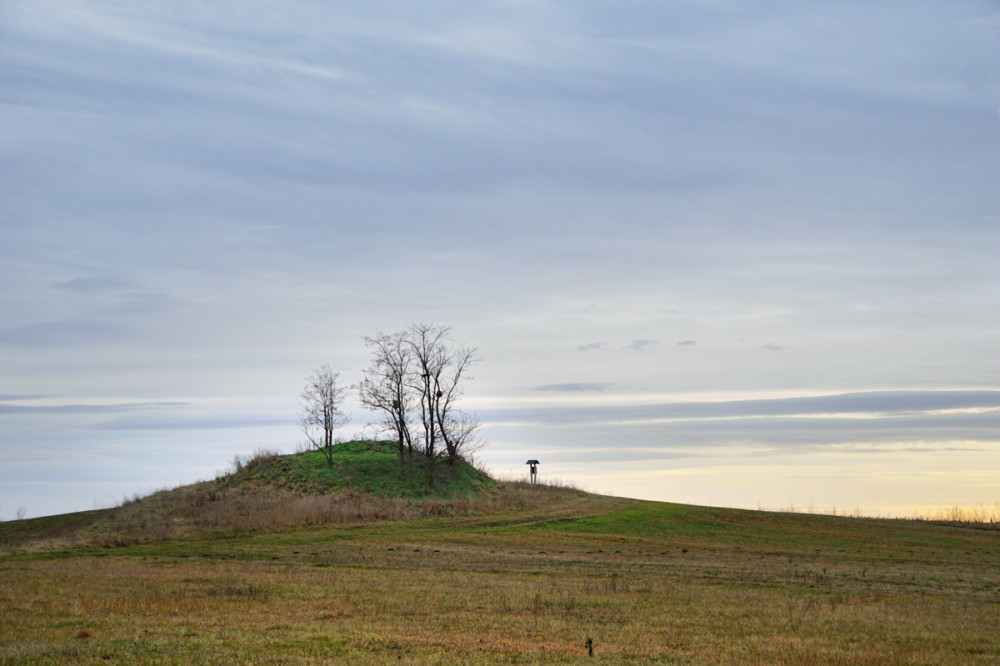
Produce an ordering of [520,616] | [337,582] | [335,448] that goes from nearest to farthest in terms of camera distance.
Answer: [520,616] < [337,582] < [335,448]

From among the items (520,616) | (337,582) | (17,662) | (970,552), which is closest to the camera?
(17,662)

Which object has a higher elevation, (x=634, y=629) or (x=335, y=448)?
(x=335, y=448)

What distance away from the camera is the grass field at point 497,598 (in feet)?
53.9

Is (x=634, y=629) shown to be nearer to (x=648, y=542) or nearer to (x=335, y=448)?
(x=648, y=542)

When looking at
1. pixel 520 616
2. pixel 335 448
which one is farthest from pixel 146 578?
pixel 335 448

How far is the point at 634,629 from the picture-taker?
62.6ft

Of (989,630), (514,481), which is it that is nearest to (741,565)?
(989,630)

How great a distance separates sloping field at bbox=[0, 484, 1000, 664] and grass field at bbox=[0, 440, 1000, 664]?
0.10 metres

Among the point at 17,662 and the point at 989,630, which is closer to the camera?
the point at 17,662

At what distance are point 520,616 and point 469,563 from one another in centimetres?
1384

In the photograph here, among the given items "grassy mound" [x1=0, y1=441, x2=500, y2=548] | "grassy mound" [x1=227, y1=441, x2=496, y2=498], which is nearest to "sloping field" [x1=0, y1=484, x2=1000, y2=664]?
"grassy mound" [x1=0, y1=441, x2=500, y2=548]

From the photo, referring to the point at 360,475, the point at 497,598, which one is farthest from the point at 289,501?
the point at 497,598

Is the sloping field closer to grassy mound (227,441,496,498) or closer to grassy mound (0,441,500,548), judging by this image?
grassy mound (0,441,500,548)

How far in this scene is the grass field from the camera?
53.9 feet
